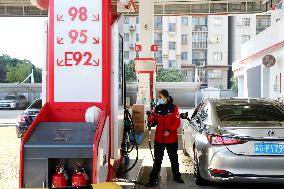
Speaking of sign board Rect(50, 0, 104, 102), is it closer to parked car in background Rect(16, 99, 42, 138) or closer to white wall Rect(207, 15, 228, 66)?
parked car in background Rect(16, 99, 42, 138)

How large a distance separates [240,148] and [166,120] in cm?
141

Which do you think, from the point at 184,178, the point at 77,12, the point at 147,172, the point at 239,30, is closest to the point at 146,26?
the point at 147,172

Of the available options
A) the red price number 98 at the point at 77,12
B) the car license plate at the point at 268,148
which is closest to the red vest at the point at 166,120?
the car license plate at the point at 268,148

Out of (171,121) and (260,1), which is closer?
(171,121)

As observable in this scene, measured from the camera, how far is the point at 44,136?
16.0ft

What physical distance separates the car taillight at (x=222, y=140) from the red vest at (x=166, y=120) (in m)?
0.86

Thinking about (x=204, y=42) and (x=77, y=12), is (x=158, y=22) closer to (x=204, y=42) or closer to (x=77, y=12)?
(x=204, y=42)

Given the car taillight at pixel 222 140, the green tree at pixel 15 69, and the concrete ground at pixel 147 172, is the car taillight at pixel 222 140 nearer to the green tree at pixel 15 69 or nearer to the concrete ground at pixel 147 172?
the concrete ground at pixel 147 172

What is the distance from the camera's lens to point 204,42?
233 feet

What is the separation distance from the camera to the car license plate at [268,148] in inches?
236

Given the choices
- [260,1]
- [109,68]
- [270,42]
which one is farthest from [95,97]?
[260,1]

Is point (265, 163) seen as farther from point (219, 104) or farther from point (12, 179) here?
point (12, 179)

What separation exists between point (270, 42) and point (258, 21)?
53.4m

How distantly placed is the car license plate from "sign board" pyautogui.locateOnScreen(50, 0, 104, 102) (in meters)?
2.19
